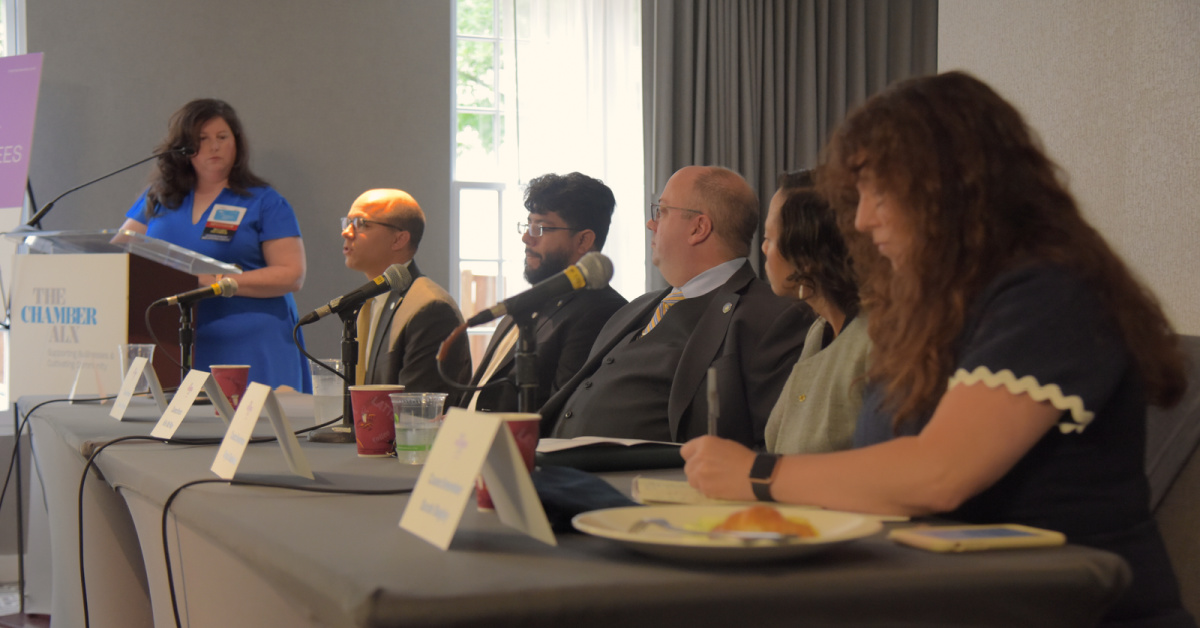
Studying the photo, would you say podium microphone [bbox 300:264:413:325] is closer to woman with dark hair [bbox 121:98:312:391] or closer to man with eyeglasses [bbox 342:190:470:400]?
man with eyeglasses [bbox 342:190:470:400]

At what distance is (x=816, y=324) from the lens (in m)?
1.76

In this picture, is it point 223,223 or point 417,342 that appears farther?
point 223,223

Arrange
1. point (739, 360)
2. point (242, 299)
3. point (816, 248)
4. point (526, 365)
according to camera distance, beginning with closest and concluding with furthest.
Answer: point (526, 365) → point (816, 248) → point (739, 360) → point (242, 299)

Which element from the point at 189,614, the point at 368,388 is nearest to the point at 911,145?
the point at 368,388

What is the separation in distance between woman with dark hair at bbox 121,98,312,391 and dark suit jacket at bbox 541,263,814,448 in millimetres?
1662

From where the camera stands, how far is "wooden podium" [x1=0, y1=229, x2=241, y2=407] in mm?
2732

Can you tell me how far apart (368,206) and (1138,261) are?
201cm

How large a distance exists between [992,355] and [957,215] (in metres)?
0.19

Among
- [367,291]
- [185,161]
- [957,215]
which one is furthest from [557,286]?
[185,161]

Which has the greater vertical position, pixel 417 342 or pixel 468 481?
pixel 468 481

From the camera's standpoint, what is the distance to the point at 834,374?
1.55 m

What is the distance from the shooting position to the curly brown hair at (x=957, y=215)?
40.7 inches

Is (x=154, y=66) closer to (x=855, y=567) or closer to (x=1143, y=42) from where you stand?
(x=1143, y=42)

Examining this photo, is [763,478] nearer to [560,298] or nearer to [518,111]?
[560,298]
